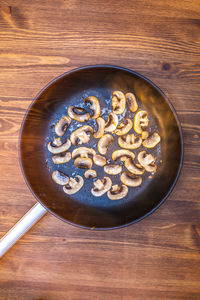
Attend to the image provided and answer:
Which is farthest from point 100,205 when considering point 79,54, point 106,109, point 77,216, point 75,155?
point 79,54

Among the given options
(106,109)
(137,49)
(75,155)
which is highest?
(137,49)

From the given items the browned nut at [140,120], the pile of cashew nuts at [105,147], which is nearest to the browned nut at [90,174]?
the pile of cashew nuts at [105,147]

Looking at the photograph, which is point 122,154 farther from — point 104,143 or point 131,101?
point 131,101

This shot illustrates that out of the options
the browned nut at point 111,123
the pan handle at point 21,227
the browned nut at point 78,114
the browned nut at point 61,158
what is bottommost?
the pan handle at point 21,227

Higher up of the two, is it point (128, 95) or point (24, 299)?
point (128, 95)

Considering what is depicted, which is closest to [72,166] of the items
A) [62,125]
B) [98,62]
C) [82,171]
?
[82,171]

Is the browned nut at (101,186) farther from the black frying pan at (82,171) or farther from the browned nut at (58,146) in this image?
the browned nut at (58,146)

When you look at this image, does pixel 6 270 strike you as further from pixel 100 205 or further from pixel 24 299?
pixel 100 205
